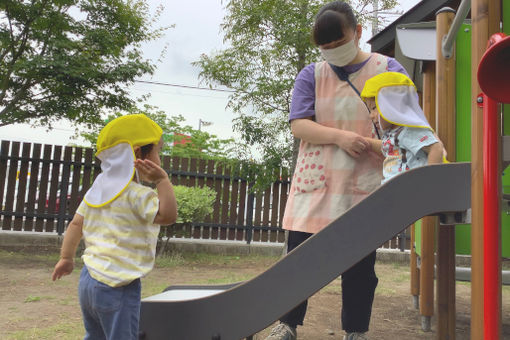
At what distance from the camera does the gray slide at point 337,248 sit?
1.44 m

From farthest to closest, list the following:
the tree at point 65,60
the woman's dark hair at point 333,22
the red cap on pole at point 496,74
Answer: the tree at point 65,60 → the woman's dark hair at point 333,22 → the red cap on pole at point 496,74

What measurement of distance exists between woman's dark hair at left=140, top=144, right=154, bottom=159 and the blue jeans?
1.55 feet

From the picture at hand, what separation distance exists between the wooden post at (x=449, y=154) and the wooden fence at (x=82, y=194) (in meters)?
4.89

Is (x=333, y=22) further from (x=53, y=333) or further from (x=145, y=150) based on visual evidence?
(x=53, y=333)

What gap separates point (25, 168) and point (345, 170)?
6918 millimetres

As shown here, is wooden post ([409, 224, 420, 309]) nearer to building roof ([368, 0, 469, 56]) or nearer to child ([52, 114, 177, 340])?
building roof ([368, 0, 469, 56])

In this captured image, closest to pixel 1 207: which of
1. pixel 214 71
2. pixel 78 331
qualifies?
pixel 214 71

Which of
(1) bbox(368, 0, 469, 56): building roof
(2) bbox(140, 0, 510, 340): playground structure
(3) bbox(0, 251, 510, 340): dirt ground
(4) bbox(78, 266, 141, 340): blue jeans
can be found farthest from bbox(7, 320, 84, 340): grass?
(1) bbox(368, 0, 469, 56): building roof

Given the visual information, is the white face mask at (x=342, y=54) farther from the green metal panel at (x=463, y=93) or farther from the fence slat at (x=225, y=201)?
the fence slat at (x=225, y=201)

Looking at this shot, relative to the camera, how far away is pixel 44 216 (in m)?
7.37

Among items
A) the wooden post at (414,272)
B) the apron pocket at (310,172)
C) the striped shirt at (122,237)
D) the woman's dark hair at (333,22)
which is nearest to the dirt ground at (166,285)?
the wooden post at (414,272)

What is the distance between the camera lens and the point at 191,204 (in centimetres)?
666

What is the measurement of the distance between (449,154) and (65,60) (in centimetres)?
573

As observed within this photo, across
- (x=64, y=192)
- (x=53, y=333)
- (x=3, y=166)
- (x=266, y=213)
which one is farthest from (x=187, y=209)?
(x=53, y=333)
